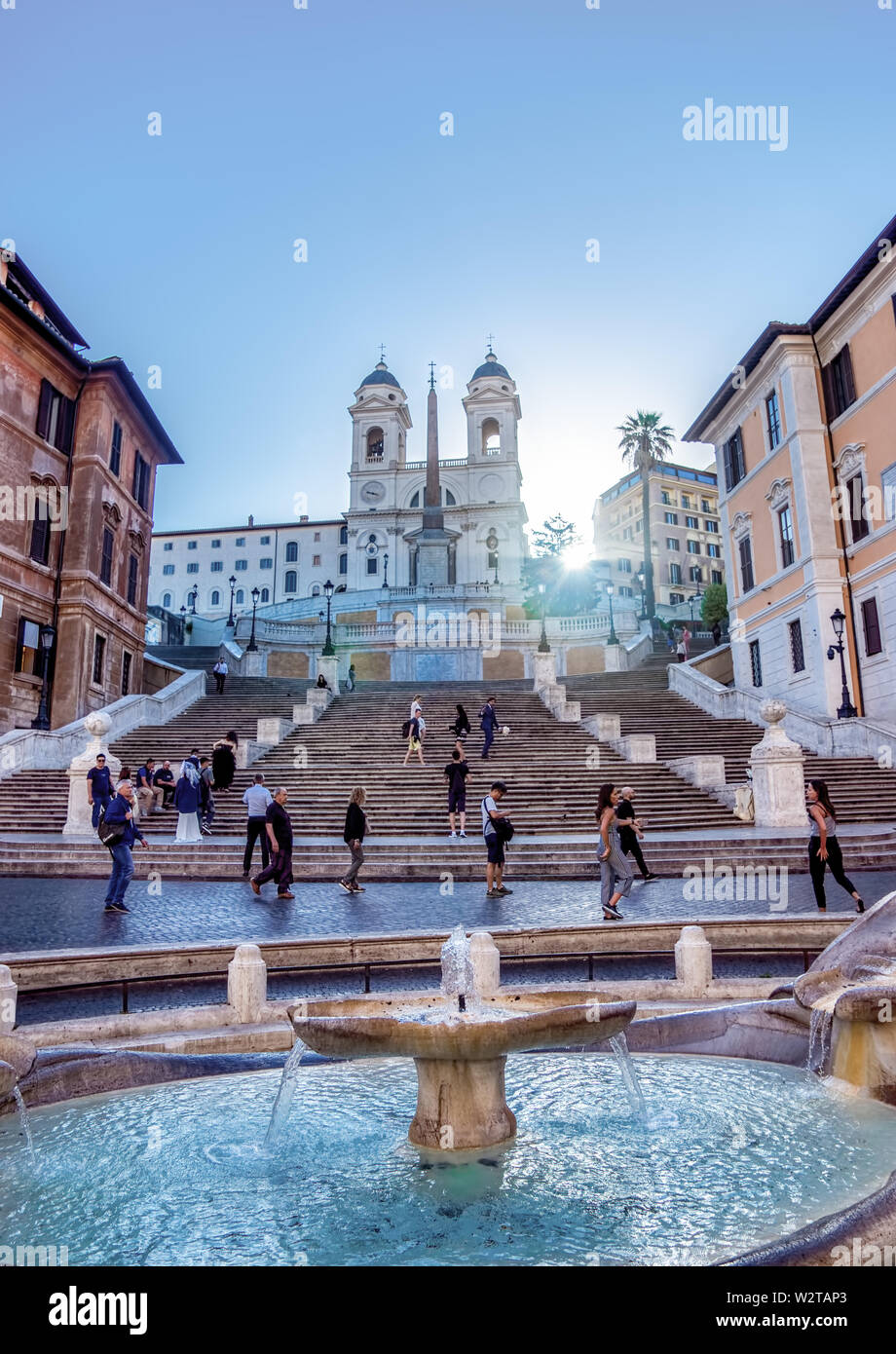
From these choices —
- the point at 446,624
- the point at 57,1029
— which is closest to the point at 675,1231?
the point at 57,1029

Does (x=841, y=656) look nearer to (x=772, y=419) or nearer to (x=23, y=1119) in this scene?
(x=772, y=419)

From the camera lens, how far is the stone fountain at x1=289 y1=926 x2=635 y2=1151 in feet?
12.8

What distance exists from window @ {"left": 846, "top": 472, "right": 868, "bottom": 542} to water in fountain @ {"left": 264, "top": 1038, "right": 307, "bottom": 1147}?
2413cm

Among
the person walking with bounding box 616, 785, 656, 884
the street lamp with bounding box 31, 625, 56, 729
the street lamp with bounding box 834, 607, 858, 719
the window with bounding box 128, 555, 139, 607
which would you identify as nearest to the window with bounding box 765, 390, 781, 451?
the street lamp with bounding box 834, 607, 858, 719

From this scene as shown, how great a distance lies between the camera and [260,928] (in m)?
9.09

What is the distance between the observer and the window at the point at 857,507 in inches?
961

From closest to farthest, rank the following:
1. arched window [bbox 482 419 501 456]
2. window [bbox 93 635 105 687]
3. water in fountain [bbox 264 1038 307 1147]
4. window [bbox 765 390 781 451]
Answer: water in fountain [bbox 264 1038 307 1147], window [bbox 765 390 781 451], window [bbox 93 635 105 687], arched window [bbox 482 419 501 456]

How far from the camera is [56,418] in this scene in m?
28.4

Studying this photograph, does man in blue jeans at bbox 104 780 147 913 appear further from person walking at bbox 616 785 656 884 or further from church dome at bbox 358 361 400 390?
church dome at bbox 358 361 400 390

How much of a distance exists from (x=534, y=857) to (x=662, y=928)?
5.89 metres

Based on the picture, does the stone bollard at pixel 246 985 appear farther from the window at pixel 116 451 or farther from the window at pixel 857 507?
the window at pixel 116 451

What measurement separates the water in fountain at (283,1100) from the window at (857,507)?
24130 mm

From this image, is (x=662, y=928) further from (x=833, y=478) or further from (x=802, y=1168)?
(x=833, y=478)
